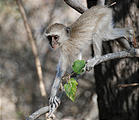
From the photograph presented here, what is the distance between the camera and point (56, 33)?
3980mm

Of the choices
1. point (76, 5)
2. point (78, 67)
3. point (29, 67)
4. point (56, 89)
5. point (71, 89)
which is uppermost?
point (76, 5)

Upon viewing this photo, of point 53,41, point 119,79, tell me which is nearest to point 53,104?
point 53,41

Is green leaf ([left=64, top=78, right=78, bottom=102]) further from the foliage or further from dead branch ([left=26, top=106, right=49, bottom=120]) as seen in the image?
dead branch ([left=26, top=106, right=49, bottom=120])

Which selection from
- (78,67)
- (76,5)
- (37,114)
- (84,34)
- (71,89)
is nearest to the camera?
(71,89)

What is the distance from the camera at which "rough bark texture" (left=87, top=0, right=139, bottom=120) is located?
4.13 meters

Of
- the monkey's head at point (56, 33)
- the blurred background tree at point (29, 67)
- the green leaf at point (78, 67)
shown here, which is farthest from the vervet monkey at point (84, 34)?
the blurred background tree at point (29, 67)

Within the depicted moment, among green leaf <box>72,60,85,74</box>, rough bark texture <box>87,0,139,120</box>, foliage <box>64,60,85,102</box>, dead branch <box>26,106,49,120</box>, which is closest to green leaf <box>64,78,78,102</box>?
foliage <box>64,60,85,102</box>

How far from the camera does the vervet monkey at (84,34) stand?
Result: 399 cm

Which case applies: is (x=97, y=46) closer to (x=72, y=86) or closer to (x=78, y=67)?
(x=78, y=67)

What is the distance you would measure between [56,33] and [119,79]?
1.29m

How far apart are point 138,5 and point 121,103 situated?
1.60 meters

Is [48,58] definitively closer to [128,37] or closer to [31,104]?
[31,104]

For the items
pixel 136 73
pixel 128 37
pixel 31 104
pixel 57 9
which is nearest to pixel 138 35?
pixel 128 37

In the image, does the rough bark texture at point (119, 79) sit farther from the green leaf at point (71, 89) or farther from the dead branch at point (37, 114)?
the green leaf at point (71, 89)
